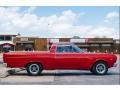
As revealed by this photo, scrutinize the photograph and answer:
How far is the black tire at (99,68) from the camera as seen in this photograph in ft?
52.3

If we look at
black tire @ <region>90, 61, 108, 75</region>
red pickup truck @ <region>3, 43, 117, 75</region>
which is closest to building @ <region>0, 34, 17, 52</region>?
red pickup truck @ <region>3, 43, 117, 75</region>

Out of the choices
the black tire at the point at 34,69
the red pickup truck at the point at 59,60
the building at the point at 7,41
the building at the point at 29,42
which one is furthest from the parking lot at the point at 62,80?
the building at the point at 7,41

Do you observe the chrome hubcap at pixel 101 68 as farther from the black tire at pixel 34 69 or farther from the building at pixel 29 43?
the building at pixel 29 43

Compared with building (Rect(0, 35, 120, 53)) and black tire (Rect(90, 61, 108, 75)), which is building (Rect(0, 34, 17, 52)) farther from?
black tire (Rect(90, 61, 108, 75))

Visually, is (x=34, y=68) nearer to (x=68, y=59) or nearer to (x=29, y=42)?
(x=68, y=59)

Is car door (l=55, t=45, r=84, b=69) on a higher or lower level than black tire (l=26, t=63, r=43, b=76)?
higher

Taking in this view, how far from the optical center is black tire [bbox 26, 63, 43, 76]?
1559 cm

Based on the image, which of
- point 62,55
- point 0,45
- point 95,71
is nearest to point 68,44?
point 62,55

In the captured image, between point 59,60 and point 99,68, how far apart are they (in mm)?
1688

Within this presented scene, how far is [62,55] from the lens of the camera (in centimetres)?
1583

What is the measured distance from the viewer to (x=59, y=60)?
51.8 feet
